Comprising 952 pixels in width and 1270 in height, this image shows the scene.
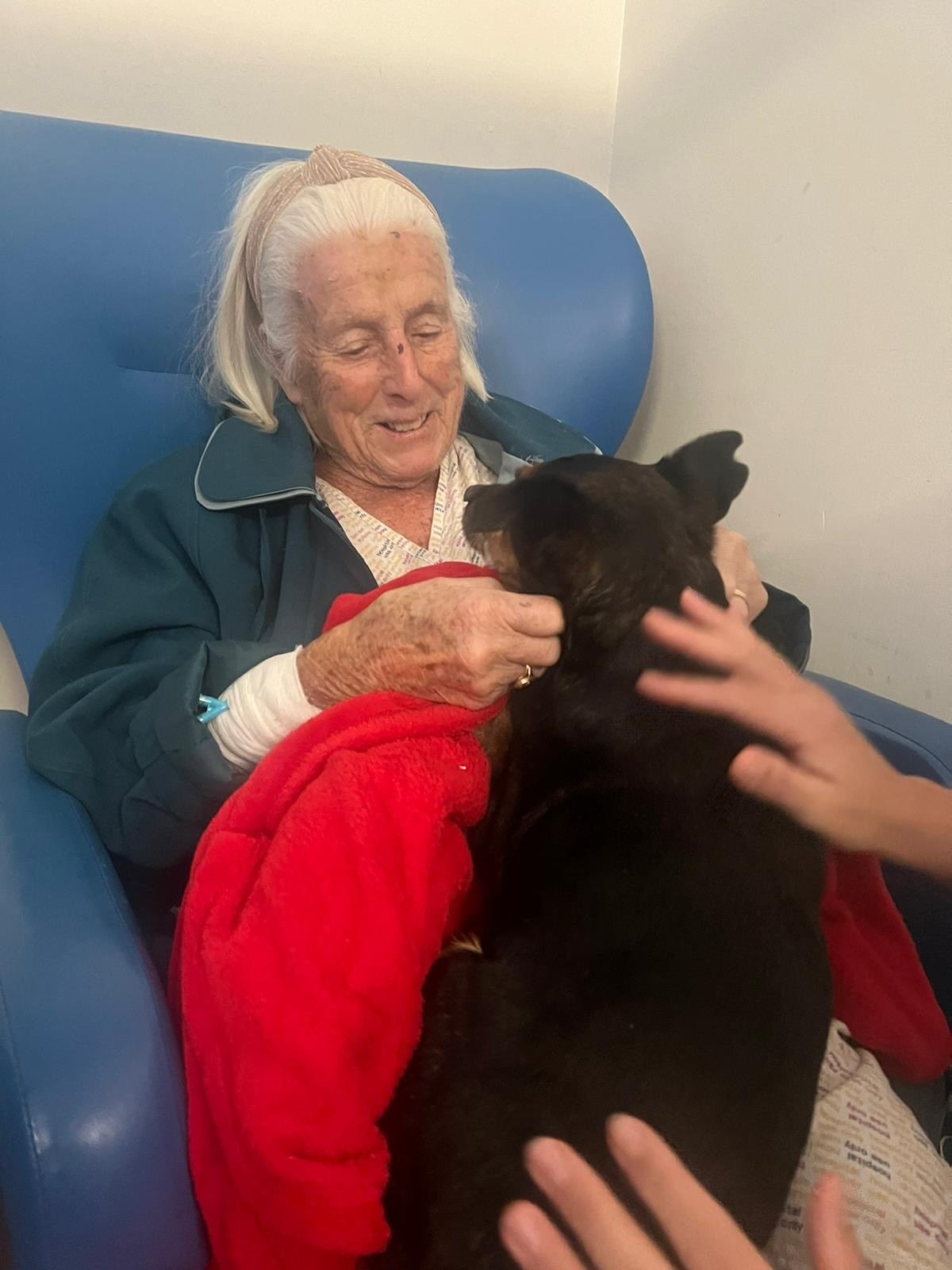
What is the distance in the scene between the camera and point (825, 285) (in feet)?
4.50

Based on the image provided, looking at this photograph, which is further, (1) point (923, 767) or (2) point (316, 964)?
(1) point (923, 767)

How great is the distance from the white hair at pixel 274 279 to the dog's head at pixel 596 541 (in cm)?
47

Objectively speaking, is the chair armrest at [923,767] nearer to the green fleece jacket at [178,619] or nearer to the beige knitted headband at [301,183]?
the green fleece jacket at [178,619]

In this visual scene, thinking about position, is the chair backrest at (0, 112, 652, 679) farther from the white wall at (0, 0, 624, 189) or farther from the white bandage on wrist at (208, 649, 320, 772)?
the white bandage on wrist at (208, 649, 320, 772)

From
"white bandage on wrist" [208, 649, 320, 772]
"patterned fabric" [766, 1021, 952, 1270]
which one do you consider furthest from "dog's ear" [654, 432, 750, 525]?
"patterned fabric" [766, 1021, 952, 1270]

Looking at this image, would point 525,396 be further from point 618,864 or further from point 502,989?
point 502,989

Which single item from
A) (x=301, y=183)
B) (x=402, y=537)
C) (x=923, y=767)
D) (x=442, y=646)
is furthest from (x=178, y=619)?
(x=923, y=767)

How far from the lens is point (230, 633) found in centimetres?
120

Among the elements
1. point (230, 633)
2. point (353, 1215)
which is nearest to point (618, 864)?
point (353, 1215)

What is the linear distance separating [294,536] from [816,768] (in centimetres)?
79

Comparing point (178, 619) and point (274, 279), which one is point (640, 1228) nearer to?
point (178, 619)

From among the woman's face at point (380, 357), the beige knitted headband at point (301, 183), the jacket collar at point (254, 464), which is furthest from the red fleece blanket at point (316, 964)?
the beige knitted headband at point (301, 183)

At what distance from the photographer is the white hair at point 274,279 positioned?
3.93ft

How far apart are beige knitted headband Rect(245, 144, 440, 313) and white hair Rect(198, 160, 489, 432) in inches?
0.5
